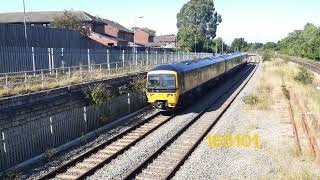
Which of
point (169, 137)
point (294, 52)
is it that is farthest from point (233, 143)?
point (294, 52)

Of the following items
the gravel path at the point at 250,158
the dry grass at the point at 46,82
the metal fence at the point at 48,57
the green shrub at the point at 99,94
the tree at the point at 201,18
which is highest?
the tree at the point at 201,18

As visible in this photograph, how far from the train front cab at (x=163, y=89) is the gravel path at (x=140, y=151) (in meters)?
1.06

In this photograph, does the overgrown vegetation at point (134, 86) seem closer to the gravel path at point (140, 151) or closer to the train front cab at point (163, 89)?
the train front cab at point (163, 89)

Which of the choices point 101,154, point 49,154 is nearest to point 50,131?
point 49,154

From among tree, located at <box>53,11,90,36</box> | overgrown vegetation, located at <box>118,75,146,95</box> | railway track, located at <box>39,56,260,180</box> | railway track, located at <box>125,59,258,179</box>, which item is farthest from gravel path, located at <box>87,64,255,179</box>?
tree, located at <box>53,11,90,36</box>

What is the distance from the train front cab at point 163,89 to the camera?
792 inches

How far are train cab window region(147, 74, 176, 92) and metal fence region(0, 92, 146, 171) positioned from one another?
2.08 m

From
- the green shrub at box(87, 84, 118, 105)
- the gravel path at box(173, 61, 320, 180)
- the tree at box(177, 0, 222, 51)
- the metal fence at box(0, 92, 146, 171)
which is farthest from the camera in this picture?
the tree at box(177, 0, 222, 51)

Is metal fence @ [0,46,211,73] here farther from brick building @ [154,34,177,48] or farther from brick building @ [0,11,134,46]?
brick building @ [154,34,177,48]

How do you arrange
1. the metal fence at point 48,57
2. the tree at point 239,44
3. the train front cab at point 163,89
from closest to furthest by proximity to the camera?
the metal fence at point 48,57
the train front cab at point 163,89
the tree at point 239,44

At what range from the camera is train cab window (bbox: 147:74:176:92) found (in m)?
20.2

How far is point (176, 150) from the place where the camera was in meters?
14.1

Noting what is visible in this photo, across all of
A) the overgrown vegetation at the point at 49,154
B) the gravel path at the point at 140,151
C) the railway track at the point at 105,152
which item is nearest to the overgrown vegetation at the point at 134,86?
the railway track at the point at 105,152

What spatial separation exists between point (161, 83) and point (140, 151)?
711cm
